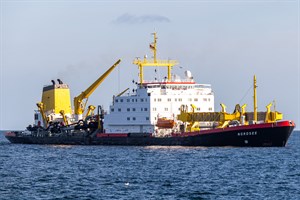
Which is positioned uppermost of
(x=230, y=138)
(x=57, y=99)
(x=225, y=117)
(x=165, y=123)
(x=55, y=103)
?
(x=57, y=99)

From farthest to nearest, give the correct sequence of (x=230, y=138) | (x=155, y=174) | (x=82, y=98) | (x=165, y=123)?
(x=82, y=98) → (x=165, y=123) → (x=230, y=138) → (x=155, y=174)

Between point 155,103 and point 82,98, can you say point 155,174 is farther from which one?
point 82,98

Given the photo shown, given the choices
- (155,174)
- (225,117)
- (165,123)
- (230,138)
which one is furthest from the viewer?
(165,123)

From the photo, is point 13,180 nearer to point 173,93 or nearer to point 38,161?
point 38,161

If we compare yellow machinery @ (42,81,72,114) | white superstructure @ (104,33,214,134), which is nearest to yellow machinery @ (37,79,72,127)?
yellow machinery @ (42,81,72,114)

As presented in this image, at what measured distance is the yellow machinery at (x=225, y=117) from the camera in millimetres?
75262

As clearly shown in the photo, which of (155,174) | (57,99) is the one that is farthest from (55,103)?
(155,174)

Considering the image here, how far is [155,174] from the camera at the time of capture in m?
52.0

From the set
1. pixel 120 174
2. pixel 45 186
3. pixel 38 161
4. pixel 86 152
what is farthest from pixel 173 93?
pixel 45 186

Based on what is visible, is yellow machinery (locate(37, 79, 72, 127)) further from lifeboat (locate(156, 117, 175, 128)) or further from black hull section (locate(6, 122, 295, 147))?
lifeboat (locate(156, 117, 175, 128))

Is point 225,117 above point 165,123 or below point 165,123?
above

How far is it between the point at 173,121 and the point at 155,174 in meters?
27.1

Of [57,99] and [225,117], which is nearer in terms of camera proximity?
[225,117]

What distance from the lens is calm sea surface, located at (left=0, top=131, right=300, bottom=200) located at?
139 ft
